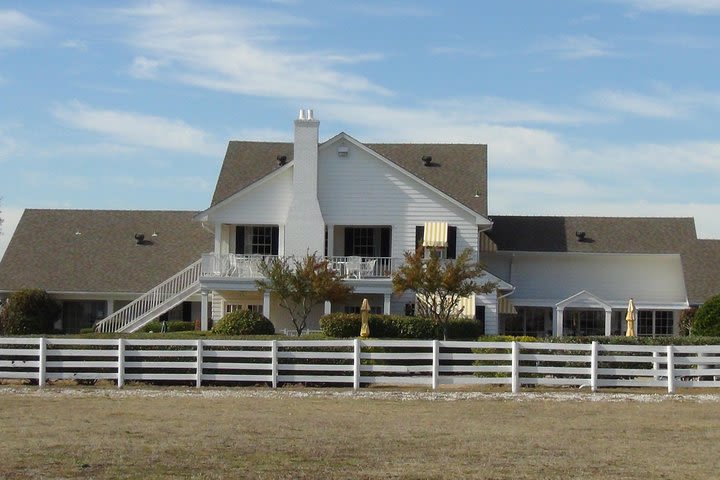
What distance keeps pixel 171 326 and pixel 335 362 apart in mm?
17296

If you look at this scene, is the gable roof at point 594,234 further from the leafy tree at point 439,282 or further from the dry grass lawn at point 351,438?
the dry grass lawn at point 351,438

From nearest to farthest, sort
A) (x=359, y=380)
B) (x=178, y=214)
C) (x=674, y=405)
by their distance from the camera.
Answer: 1. (x=674, y=405)
2. (x=359, y=380)
3. (x=178, y=214)

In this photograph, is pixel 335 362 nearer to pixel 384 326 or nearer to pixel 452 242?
pixel 384 326

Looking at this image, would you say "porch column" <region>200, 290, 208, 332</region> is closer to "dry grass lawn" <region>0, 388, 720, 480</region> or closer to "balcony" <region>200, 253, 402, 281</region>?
"balcony" <region>200, 253, 402, 281</region>

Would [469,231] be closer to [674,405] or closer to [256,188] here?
[256,188]

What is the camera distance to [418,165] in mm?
50344

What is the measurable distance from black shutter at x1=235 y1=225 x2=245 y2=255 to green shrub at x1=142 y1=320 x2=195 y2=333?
335 cm

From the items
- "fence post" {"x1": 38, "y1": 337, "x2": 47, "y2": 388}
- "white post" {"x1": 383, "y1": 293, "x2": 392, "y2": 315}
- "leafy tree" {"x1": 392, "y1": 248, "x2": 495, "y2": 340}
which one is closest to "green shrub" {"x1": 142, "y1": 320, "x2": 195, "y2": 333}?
"white post" {"x1": 383, "y1": 293, "x2": 392, "y2": 315}

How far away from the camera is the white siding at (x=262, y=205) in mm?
45844

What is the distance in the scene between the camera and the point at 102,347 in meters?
28.3

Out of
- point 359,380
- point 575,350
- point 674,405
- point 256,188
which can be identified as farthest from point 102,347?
point 256,188

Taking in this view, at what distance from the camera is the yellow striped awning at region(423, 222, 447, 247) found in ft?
148

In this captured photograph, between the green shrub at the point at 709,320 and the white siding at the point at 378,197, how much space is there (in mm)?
10565

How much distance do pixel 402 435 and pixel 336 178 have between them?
27356mm
